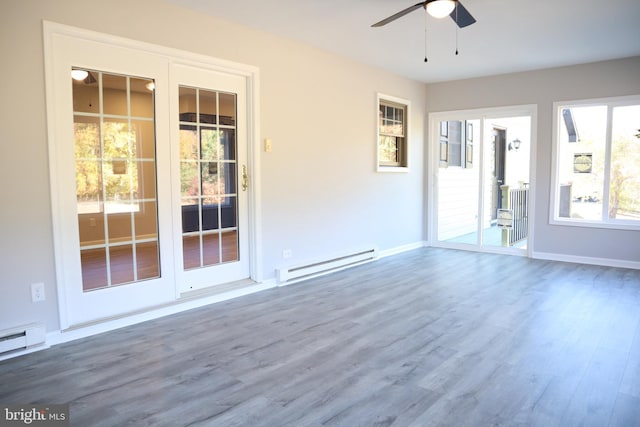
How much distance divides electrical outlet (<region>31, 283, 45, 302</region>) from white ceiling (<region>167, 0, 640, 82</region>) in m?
2.51

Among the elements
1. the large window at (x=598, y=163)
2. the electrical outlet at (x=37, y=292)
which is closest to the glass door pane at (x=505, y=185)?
the large window at (x=598, y=163)

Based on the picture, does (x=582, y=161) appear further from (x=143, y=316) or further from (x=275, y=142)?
(x=143, y=316)

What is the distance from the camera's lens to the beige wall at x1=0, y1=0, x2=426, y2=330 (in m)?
2.89

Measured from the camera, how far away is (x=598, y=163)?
5723 millimetres

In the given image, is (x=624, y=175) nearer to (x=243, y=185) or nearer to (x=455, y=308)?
(x=455, y=308)

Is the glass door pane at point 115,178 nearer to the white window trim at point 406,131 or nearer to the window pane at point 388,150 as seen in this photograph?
the white window trim at point 406,131

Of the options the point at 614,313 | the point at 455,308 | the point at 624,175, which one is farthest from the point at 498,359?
the point at 624,175

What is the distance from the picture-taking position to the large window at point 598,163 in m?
5.52

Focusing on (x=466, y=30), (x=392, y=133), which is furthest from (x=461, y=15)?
(x=392, y=133)

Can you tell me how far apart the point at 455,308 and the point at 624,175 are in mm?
3472

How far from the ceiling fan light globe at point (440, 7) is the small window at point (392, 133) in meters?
2.91

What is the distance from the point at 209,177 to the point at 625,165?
5.28 meters

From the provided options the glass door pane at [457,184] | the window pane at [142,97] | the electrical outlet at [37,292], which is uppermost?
the window pane at [142,97]

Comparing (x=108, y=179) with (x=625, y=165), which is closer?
(x=108, y=179)
